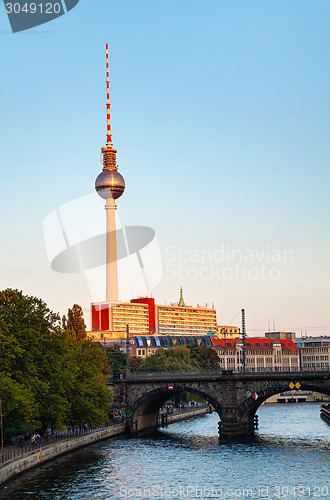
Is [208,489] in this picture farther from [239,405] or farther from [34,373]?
[239,405]

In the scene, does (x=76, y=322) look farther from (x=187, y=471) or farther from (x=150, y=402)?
(x=187, y=471)

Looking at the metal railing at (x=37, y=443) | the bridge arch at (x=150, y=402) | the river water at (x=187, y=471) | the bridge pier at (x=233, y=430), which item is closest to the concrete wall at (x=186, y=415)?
the bridge arch at (x=150, y=402)

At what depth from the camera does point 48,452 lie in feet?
279

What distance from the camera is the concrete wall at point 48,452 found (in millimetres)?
71062

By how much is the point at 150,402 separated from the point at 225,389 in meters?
18.4

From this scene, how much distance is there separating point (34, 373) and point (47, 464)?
35.8 feet

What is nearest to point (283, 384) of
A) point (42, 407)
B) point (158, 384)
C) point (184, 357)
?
point (158, 384)

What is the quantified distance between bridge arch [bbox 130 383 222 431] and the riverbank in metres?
3.89

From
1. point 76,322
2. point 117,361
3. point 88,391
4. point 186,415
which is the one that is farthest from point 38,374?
point 117,361

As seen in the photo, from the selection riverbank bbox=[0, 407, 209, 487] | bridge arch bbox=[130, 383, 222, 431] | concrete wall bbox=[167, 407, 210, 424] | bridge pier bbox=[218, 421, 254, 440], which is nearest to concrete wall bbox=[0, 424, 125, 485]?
riverbank bbox=[0, 407, 209, 487]

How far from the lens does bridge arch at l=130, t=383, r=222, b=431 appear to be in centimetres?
11699

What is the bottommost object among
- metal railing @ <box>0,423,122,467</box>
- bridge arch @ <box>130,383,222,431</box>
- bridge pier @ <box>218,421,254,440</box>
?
bridge pier @ <box>218,421,254,440</box>

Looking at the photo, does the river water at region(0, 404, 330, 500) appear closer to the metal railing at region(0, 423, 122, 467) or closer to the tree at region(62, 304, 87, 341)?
the metal railing at region(0, 423, 122, 467)

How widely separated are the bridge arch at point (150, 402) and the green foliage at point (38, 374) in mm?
17159
